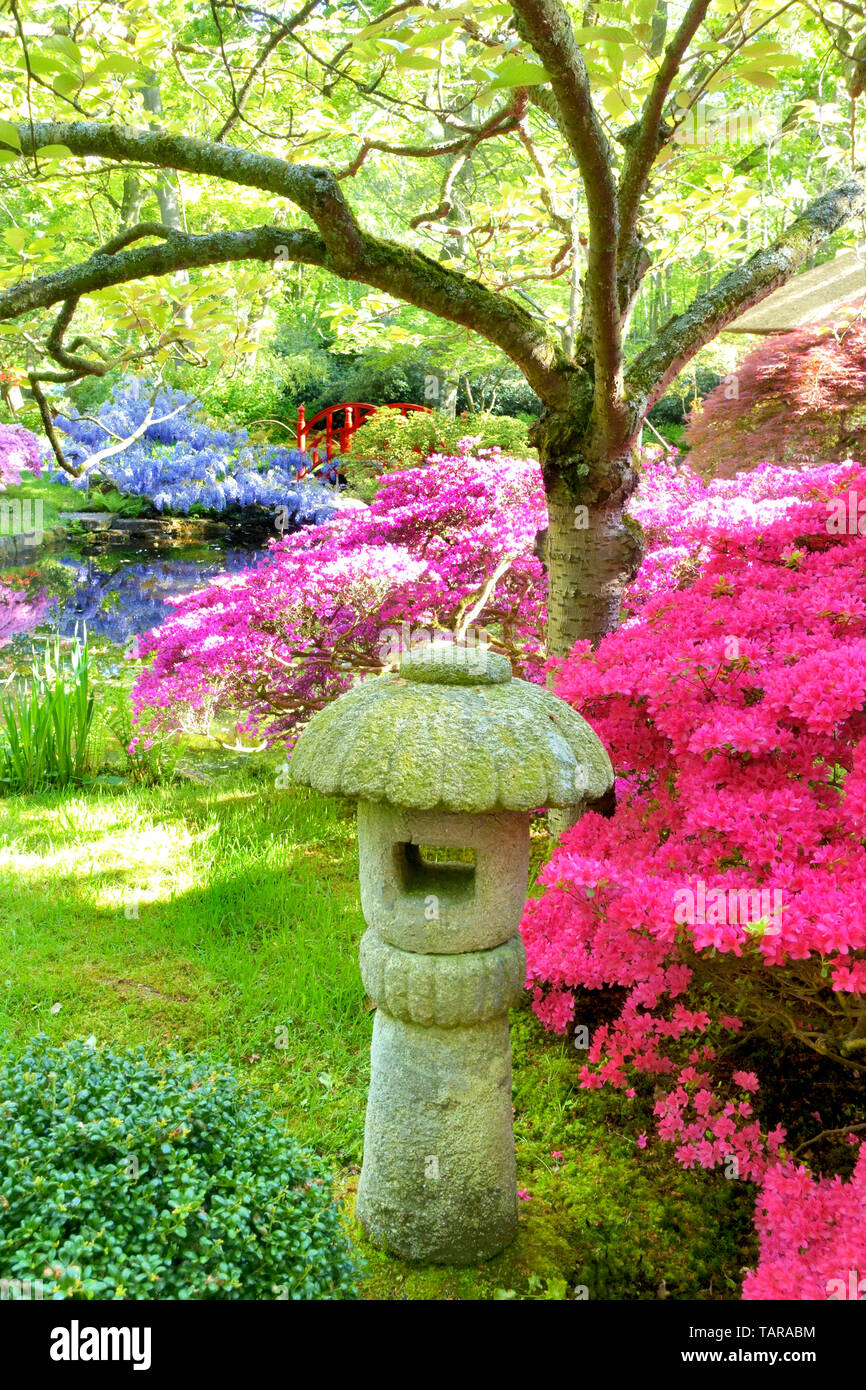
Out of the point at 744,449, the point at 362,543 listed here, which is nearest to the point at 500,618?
the point at 362,543

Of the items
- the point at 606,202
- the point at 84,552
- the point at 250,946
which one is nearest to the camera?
the point at 606,202

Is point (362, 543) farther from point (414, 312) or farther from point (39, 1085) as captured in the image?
point (414, 312)

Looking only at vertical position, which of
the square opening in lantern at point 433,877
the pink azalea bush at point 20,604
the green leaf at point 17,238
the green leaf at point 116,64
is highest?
the green leaf at point 116,64

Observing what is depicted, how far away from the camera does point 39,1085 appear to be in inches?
79.3

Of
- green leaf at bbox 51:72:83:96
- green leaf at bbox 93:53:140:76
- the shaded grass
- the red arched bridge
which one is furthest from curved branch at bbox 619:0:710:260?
the red arched bridge

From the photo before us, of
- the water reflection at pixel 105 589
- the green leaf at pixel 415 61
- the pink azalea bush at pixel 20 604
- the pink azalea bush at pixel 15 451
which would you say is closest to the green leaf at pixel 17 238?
the green leaf at pixel 415 61

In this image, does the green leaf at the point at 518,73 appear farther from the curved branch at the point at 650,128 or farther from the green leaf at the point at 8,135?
the green leaf at the point at 8,135

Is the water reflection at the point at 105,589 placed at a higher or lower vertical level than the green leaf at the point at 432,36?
lower

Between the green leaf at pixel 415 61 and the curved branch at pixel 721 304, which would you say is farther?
the curved branch at pixel 721 304

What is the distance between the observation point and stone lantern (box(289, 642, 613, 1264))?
7.07 ft

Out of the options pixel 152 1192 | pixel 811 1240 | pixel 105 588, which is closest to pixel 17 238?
A: pixel 152 1192

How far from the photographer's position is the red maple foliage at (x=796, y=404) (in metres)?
9.73

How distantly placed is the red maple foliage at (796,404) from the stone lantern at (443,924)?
Answer: 27.8 ft

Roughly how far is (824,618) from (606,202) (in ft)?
4.29
